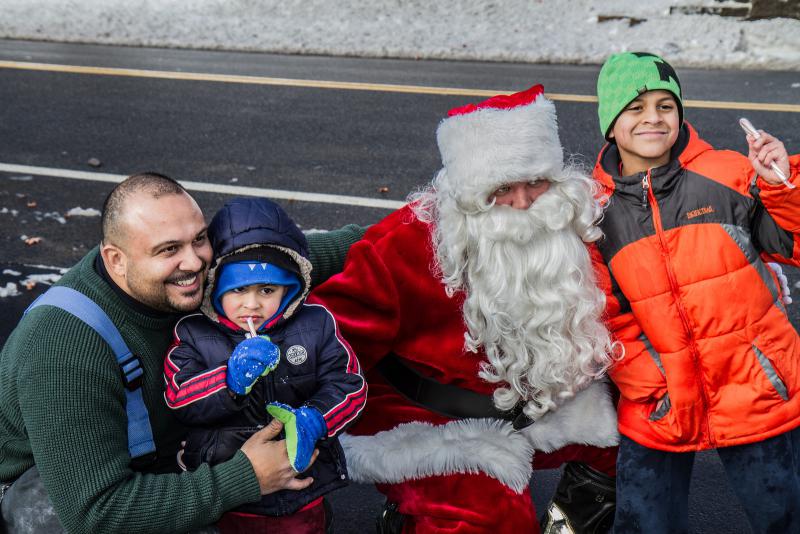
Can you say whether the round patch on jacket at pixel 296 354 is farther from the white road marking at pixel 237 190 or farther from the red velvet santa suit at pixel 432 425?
the white road marking at pixel 237 190

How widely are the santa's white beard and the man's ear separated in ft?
3.28

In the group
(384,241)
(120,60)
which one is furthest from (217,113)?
(384,241)

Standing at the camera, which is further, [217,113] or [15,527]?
[217,113]

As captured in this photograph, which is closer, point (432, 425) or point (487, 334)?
point (487, 334)

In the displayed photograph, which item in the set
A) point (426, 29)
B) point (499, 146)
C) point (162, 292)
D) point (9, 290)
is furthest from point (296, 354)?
point (426, 29)

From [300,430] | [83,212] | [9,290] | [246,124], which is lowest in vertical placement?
[9,290]

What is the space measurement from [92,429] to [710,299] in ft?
6.05

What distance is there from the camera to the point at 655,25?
12.3 m

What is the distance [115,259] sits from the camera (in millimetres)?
2768

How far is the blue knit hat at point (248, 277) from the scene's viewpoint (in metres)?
2.71

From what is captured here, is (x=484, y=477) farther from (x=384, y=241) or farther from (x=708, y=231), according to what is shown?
(x=708, y=231)

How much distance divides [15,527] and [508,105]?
6.57 feet

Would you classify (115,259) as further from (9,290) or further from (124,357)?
(9,290)

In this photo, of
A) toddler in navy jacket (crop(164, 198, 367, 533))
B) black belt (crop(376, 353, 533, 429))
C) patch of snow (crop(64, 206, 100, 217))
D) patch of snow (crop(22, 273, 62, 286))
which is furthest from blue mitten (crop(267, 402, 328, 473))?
patch of snow (crop(64, 206, 100, 217))
